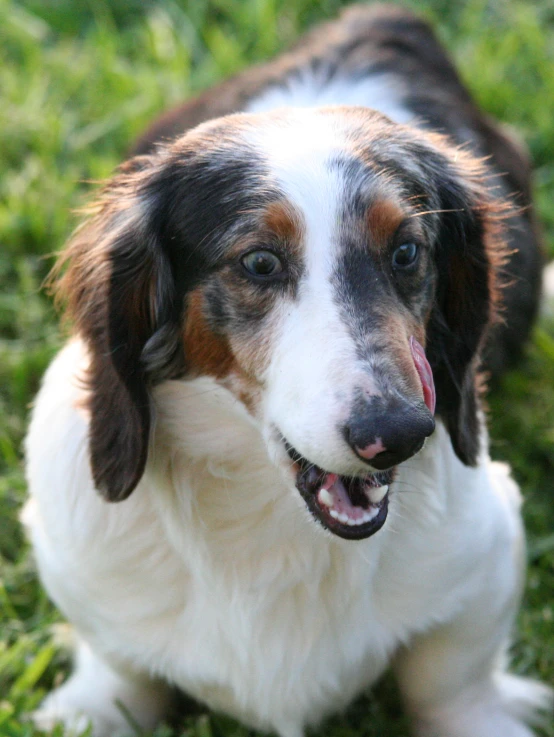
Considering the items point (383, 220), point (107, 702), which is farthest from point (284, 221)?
point (107, 702)

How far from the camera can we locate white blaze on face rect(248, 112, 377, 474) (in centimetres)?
248

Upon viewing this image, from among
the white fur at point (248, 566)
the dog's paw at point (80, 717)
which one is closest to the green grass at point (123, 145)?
the dog's paw at point (80, 717)

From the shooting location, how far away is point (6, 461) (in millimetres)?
4488

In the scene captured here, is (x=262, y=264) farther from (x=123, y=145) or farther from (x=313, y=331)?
(x=123, y=145)

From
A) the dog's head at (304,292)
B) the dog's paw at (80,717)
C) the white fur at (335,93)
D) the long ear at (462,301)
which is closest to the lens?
the dog's head at (304,292)

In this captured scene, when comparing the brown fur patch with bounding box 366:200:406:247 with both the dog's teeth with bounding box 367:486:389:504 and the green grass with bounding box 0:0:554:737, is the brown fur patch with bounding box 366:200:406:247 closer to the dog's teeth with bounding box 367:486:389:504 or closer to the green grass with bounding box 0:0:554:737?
the dog's teeth with bounding box 367:486:389:504

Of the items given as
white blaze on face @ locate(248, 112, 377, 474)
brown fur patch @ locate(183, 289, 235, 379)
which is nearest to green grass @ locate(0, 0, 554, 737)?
brown fur patch @ locate(183, 289, 235, 379)

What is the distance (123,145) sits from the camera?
5812 mm

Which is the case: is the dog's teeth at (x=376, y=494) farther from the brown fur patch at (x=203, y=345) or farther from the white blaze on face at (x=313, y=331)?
the brown fur patch at (x=203, y=345)

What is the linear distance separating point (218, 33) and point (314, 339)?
13.6 feet

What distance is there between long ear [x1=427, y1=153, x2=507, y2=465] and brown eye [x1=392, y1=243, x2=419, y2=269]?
25 centimetres

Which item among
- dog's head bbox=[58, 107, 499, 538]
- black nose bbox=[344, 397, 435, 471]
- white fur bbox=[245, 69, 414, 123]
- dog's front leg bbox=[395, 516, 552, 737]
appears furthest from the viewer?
white fur bbox=[245, 69, 414, 123]

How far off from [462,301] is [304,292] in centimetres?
67

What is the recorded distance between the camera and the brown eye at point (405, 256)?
281cm
